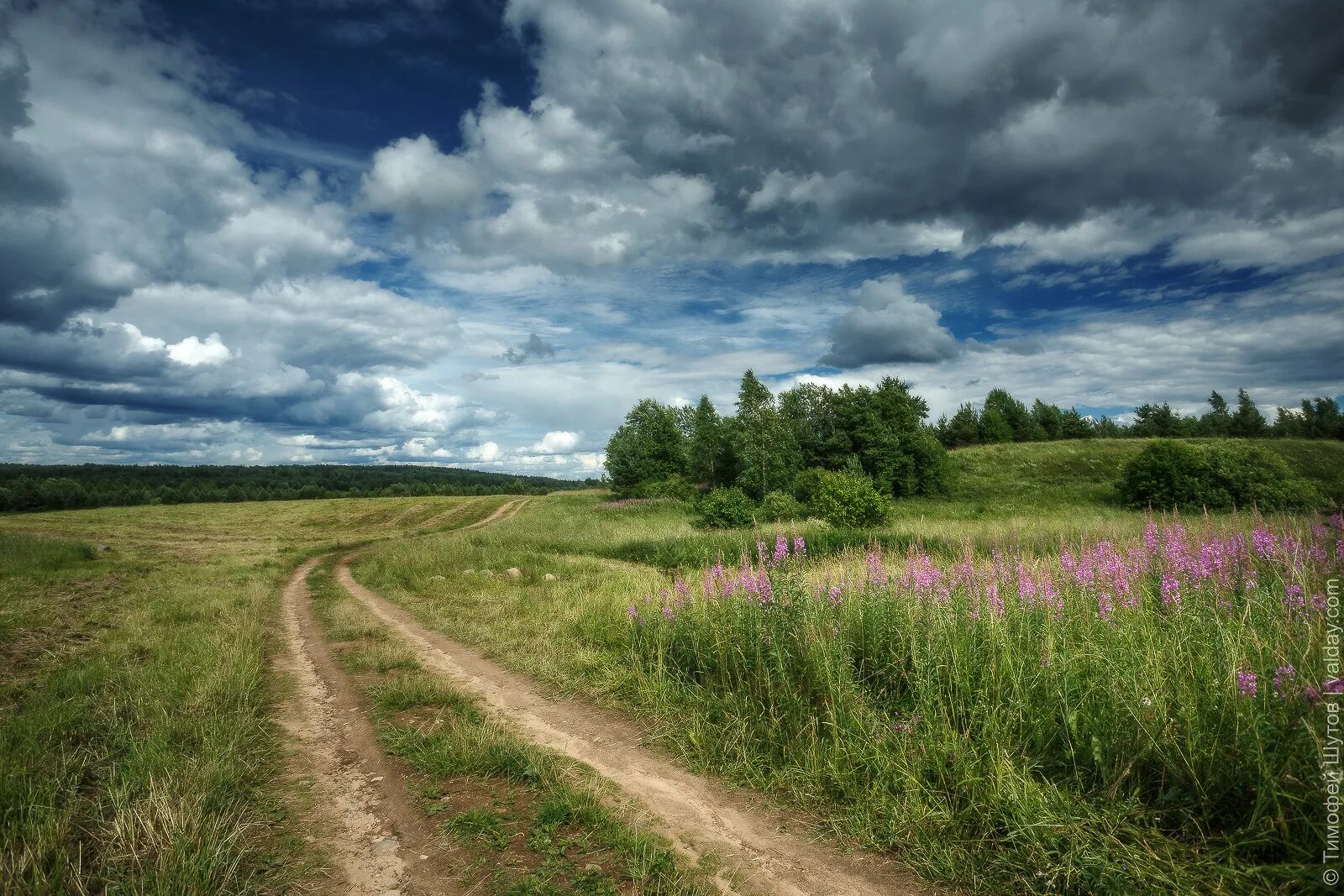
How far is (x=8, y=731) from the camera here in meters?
5.63

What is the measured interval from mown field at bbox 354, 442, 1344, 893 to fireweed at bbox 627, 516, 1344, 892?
0.9 inches

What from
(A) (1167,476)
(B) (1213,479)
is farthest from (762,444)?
(B) (1213,479)

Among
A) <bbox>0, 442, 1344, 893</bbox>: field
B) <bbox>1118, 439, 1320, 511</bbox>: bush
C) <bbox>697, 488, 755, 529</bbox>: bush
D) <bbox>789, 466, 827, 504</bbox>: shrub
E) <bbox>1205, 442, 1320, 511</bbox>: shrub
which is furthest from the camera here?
<bbox>789, 466, 827, 504</bbox>: shrub

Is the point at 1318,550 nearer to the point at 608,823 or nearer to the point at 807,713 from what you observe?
the point at 807,713

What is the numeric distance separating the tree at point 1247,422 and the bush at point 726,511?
89.1 meters

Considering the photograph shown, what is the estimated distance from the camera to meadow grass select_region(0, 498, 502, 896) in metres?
3.77

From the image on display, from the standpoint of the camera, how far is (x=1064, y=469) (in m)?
55.5

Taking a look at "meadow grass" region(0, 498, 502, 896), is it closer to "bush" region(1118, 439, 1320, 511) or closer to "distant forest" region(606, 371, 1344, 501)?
"distant forest" region(606, 371, 1344, 501)

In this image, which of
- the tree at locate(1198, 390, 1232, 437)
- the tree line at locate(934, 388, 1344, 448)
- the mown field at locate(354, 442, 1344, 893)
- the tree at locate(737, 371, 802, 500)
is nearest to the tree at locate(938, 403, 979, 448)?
the tree line at locate(934, 388, 1344, 448)

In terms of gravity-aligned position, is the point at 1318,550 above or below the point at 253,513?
above

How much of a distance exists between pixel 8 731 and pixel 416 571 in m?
12.9

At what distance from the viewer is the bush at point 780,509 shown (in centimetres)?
3553

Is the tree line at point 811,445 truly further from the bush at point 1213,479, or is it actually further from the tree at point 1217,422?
the tree at point 1217,422

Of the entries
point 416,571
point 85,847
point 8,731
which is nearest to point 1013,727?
point 85,847
